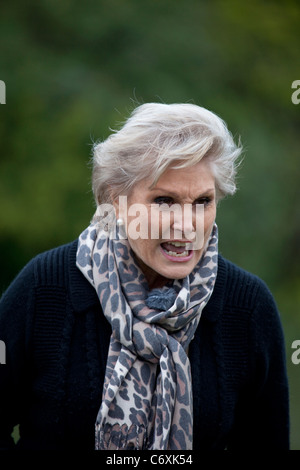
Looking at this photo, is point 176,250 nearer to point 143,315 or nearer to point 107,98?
point 143,315

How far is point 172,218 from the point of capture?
2113mm

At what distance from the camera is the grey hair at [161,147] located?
2100 mm

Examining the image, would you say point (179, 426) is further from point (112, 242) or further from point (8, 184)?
point (8, 184)

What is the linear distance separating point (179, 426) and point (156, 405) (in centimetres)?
9

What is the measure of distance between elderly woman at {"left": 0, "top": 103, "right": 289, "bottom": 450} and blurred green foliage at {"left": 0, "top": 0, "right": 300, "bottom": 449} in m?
2.73

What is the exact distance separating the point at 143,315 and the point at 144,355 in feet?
0.39

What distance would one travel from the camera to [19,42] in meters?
5.25

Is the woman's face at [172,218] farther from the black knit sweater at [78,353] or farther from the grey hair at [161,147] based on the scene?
the black knit sweater at [78,353]

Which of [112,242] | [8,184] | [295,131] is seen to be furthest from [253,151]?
[112,242]

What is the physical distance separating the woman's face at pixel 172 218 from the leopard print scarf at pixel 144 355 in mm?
85

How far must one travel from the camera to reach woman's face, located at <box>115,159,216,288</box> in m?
2.11

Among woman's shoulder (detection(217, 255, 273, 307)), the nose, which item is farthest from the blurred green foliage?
the nose

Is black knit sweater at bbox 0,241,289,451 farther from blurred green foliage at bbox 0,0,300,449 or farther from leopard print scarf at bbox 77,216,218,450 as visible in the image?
blurred green foliage at bbox 0,0,300,449

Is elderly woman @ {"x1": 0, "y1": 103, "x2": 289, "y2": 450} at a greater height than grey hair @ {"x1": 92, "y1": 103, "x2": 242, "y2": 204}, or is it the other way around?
grey hair @ {"x1": 92, "y1": 103, "x2": 242, "y2": 204}
